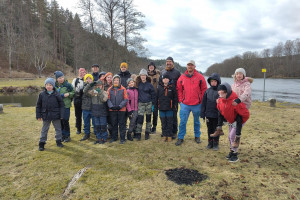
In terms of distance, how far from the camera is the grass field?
3.02 metres

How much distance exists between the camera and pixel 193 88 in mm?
5152

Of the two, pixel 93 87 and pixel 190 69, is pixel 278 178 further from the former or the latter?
pixel 93 87

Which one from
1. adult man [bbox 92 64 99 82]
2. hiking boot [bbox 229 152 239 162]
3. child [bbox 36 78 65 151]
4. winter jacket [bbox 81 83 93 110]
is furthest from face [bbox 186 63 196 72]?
child [bbox 36 78 65 151]

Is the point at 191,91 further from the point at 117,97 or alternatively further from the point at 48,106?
the point at 48,106

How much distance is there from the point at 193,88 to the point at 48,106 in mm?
4123

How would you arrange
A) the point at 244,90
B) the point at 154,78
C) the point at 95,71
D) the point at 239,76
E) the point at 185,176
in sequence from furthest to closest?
1. the point at 154,78
2. the point at 95,71
3. the point at 239,76
4. the point at 244,90
5. the point at 185,176

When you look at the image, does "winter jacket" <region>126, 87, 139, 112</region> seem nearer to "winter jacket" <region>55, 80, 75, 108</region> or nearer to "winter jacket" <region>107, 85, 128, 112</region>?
"winter jacket" <region>107, 85, 128, 112</region>

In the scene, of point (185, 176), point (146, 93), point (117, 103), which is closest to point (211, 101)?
point (146, 93)

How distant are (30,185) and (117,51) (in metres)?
14.2

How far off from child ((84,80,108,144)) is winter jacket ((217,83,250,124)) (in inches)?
130

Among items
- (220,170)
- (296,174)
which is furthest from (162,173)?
(296,174)

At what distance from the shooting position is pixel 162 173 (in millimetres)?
3619

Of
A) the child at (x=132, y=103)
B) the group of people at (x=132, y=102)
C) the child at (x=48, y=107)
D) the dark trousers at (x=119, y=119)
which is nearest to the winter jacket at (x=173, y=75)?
the group of people at (x=132, y=102)

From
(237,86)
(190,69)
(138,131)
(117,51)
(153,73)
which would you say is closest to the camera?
(237,86)
